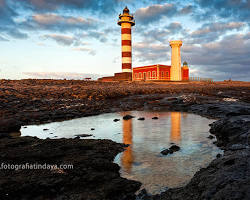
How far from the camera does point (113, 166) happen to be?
335cm

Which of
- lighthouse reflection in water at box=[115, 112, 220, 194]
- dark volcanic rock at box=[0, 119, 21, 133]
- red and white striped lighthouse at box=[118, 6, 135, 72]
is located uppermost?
red and white striped lighthouse at box=[118, 6, 135, 72]

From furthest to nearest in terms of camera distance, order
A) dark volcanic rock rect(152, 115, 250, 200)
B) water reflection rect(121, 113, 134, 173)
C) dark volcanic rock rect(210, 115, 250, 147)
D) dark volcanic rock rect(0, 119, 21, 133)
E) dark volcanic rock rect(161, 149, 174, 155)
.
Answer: dark volcanic rock rect(0, 119, 21, 133) < dark volcanic rock rect(210, 115, 250, 147) < dark volcanic rock rect(161, 149, 174, 155) < water reflection rect(121, 113, 134, 173) < dark volcanic rock rect(152, 115, 250, 200)

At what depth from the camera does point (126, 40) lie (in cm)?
3831

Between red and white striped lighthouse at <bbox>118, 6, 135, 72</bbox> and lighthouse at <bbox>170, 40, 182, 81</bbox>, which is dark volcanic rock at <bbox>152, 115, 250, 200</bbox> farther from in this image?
red and white striped lighthouse at <bbox>118, 6, 135, 72</bbox>

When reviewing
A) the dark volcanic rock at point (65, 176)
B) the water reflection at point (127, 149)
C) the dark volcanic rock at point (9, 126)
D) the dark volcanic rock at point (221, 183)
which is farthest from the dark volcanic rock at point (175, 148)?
the dark volcanic rock at point (9, 126)

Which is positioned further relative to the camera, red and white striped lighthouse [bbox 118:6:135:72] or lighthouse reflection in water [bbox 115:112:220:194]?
red and white striped lighthouse [bbox 118:6:135:72]

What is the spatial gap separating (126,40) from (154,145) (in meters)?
35.7

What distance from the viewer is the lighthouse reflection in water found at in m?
3.05

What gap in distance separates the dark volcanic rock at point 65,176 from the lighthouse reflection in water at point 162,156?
0.25m

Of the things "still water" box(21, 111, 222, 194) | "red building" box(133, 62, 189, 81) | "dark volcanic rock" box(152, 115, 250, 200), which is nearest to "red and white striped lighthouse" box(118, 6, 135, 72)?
"red building" box(133, 62, 189, 81)

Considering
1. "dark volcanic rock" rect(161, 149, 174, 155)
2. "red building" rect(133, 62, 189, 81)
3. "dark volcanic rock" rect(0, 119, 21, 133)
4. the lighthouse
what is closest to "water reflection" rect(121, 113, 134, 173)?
"dark volcanic rock" rect(161, 149, 174, 155)

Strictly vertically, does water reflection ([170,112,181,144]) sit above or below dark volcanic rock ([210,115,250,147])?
below

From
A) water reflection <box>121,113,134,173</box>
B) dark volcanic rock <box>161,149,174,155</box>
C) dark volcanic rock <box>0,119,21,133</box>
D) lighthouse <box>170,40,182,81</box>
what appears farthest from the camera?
lighthouse <box>170,40,182,81</box>

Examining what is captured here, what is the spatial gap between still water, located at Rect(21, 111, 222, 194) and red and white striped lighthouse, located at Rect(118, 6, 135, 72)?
31581 mm
